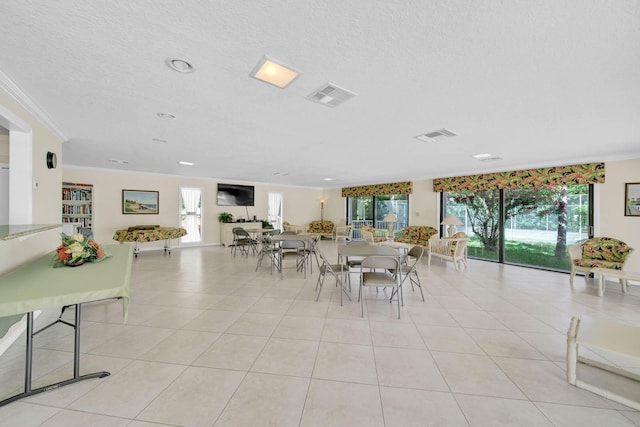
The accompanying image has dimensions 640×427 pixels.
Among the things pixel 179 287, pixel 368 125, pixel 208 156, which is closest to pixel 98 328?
pixel 179 287

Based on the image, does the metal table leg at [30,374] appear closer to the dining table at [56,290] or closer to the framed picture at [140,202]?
the dining table at [56,290]

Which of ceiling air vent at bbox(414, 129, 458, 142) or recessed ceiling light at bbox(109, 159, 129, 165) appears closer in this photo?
ceiling air vent at bbox(414, 129, 458, 142)

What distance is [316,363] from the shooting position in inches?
78.3

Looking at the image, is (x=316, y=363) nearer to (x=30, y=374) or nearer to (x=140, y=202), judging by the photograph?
(x=30, y=374)

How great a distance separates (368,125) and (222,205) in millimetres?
Result: 6792

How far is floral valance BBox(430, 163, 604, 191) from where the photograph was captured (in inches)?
187

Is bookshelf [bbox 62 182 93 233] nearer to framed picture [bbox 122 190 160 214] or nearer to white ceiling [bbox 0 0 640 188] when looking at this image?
framed picture [bbox 122 190 160 214]

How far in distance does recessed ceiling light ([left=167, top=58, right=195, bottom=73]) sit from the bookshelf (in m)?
6.26

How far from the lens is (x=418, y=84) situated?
6.85ft

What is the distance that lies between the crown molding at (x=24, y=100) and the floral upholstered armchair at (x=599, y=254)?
7.80 meters

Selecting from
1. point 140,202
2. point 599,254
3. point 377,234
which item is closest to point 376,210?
point 377,234

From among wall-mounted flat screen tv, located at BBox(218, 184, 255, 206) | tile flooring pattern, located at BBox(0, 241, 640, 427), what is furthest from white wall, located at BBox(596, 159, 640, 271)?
wall-mounted flat screen tv, located at BBox(218, 184, 255, 206)

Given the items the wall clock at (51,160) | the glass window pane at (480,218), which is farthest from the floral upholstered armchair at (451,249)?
the wall clock at (51,160)

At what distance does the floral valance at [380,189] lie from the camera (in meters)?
7.94
